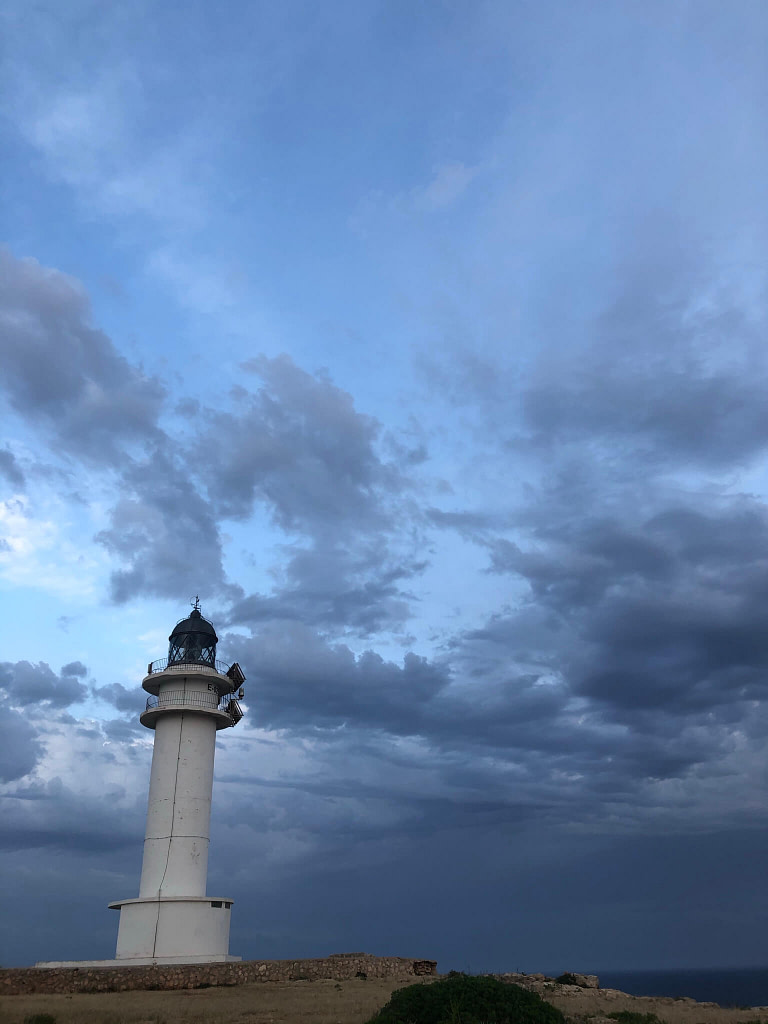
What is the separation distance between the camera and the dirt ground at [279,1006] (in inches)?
784

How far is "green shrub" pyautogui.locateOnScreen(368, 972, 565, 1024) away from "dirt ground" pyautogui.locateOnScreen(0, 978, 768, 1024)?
11.5 ft

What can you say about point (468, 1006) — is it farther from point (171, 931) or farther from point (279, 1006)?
point (171, 931)

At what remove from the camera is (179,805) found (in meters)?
36.5

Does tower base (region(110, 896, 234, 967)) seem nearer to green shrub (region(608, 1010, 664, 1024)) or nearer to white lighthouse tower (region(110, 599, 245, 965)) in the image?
white lighthouse tower (region(110, 599, 245, 965))

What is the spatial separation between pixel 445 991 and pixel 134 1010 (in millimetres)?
10499

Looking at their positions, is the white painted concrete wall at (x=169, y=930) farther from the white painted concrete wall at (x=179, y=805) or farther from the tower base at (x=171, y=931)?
the white painted concrete wall at (x=179, y=805)

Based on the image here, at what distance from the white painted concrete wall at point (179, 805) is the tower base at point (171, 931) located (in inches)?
24.6

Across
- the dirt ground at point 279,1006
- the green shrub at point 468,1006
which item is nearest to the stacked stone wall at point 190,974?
the dirt ground at point 279,1006

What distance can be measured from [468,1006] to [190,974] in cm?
1748

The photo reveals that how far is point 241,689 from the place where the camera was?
40312mm

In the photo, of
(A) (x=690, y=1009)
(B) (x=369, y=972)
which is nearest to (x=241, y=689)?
(B) (x=369, y=972)

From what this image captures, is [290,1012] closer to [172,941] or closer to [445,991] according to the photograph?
[445,991]

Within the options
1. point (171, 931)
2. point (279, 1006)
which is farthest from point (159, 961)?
point (279, 1006)

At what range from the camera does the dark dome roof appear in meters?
40.9
